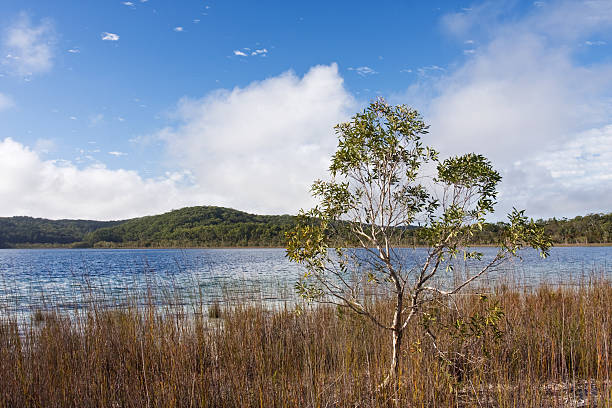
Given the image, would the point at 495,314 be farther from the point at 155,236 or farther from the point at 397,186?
the point at 155,236

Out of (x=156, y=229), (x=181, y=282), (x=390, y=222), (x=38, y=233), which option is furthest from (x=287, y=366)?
(x=38, y=233)

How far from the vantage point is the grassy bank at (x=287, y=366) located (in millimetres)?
3203

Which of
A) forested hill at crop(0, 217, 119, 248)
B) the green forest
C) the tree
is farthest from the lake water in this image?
forested hill at crop(0, 217, 119, 248)

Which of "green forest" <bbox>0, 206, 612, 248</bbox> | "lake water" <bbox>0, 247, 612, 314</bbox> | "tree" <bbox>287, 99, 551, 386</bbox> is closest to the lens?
"tree" <bbox>287, 99, 551, 386</bbox>

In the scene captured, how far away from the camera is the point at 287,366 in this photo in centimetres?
426

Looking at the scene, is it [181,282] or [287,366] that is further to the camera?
[181,282]

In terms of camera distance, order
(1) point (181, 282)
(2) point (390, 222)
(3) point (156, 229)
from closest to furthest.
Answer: (2) point (390, 222), (1) point (181, 282), (3) point (156, 229)

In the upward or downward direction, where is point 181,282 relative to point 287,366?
downward

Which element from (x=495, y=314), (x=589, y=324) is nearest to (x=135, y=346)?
(x=495, y=314)

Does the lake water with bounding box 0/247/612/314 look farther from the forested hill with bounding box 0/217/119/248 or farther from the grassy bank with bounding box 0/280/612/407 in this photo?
the forested hill with bounding box 0/217/119/248

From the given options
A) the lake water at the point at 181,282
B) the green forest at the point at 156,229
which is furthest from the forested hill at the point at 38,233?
the lake water at the point at 181,282

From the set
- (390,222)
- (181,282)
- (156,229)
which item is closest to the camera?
(390,222)

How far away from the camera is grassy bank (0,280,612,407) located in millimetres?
3203

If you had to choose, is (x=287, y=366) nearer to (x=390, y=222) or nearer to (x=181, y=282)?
(x=390, y=222)
